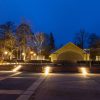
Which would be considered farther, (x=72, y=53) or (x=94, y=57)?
(x=94, y=57)

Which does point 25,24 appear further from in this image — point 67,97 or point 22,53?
point 67,97

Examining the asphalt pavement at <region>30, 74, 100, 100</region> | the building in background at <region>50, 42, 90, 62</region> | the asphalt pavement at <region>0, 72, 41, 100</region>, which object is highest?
the building in background at <region>50, 42, 90, 62</region>

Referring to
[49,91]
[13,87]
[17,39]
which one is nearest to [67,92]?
[49,91]

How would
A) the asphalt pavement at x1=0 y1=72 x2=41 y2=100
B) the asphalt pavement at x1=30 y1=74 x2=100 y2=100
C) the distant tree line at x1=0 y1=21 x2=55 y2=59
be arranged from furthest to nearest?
the distant tree line at x1=0 y1=21 x2=55 y2=59 → the asphalt pavement at x1=0 y1=72 x2=41 y2=100 → the asphalt pavement at x1=30 y1=74 x2=100 y2=100

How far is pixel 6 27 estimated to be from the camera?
12175 centimetres

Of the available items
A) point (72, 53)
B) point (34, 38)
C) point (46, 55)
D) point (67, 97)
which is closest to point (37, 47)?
point (34, 38)

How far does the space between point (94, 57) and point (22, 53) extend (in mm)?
25768

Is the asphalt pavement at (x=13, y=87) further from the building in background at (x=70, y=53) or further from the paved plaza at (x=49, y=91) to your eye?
the building in background at (x=70, y=53)

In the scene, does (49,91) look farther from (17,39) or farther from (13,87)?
(17,39)

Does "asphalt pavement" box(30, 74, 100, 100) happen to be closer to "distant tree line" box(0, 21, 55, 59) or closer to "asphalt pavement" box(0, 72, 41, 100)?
"asphalt pavement" box(0, 72, 41, 100)

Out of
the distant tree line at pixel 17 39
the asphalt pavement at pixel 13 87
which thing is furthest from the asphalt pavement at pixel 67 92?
the distant tree line at pixel 17 39

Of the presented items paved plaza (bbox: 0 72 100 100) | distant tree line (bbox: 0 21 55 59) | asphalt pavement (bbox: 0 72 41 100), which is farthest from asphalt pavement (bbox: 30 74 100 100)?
distant tree line (bbox: 0 21 55 59)

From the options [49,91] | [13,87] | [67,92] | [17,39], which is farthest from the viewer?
[17,39]

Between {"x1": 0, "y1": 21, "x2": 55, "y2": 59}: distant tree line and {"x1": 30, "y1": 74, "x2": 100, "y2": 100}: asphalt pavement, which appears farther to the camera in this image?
{"x1": 0, "y1": 21, "x2": 55, "y2": 59}: distant tree line
